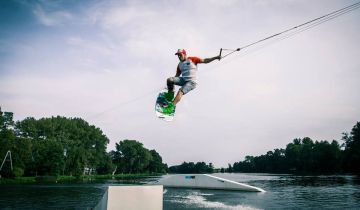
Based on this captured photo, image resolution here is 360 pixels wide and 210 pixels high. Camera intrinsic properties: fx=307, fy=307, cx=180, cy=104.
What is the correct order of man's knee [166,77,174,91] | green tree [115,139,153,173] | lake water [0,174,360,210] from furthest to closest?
green tree [115,139,153,173] < lake water [0,174,360,210] < man's knee [166,77,174,91]

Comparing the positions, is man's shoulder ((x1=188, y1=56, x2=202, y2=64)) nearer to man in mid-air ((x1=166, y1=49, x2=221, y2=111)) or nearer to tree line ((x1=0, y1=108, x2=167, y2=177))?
man in mid-air ((x1=166, y1=49, x2=221, y2=111))

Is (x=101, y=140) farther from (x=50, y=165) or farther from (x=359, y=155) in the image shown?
(x=359, y=155)

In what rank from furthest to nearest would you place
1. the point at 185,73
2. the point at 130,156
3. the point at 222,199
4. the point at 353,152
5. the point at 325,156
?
the point at 130,156, the point at 325,156, the point at 353,152, the point at 222,199, the point at 185,73

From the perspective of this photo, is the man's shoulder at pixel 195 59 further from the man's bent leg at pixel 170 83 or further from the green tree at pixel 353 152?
the green tree at pixel 353 152

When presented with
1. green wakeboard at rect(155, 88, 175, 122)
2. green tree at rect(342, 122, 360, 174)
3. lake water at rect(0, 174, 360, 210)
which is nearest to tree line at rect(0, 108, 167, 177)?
lake water at rect(0, 174, 360, 210)

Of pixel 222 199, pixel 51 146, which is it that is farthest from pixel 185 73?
pixel 51 146

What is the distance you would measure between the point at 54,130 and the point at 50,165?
1946 cm

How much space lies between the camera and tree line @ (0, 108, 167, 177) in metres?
72.2

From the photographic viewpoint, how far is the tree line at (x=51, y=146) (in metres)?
72.2

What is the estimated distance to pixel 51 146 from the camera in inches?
3324

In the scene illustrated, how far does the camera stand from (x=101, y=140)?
4754 inches

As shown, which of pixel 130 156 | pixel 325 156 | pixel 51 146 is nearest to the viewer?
pixel 51 146

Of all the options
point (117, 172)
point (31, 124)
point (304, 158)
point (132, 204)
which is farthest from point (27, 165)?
point (304, 158)

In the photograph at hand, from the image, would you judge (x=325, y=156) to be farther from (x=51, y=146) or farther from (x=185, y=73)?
(x=185, y=73)
